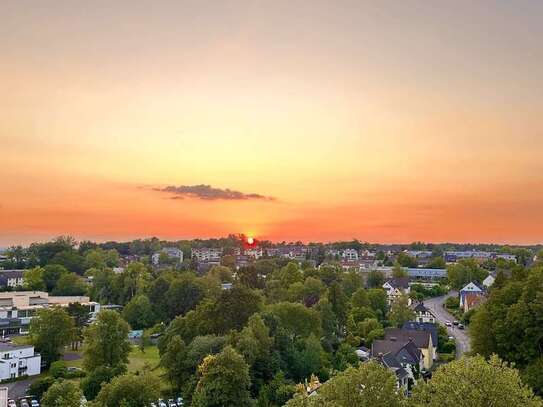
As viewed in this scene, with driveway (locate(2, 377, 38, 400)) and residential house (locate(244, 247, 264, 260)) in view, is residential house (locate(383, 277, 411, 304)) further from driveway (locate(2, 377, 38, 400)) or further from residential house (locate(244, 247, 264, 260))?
residential house (locate(244, 247, 264, 260))

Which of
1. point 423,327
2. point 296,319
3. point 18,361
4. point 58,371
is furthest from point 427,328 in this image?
point 18,361

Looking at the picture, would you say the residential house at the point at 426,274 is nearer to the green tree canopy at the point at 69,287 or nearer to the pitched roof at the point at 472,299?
the pitched roof at the point at 472,299

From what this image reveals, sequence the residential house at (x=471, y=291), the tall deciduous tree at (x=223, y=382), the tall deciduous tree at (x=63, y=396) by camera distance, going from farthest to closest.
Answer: the residential house at (x=471, y=291) → the tall deciduous tree at (x=223, y=382) → the tall deciduous tree at (x=63, y=396)

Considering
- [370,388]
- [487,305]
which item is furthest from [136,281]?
[370,388]

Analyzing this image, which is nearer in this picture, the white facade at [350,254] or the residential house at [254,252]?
the white facade at [350,254]

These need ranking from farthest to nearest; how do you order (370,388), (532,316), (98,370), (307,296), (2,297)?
(2,297)
(307,296)
(98,370)
(532,316)
(370,388)

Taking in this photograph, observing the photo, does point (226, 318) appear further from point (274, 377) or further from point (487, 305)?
point (487, 305)

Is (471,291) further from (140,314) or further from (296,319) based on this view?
Answer: (140,314)

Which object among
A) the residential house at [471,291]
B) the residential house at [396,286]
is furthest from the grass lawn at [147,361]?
the residential house at [471,291]
